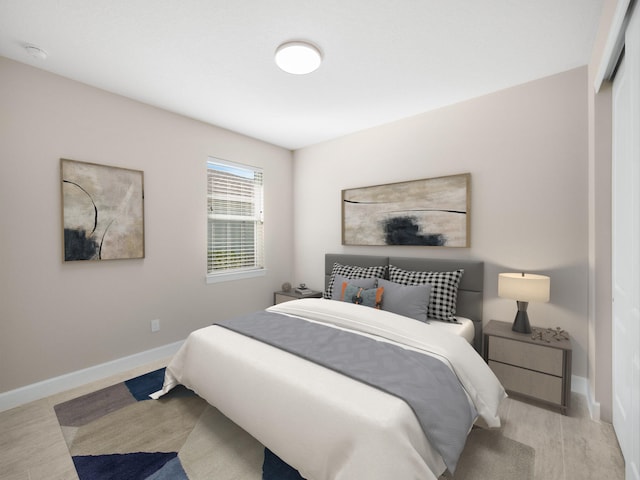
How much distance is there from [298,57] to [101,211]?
2.13 meters

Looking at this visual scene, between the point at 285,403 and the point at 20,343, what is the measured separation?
2.26 meters

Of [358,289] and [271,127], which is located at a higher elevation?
[271,127]

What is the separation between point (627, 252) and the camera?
1.50 metres

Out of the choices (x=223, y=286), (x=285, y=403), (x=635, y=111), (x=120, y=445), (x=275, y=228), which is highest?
(x=635, y=111)

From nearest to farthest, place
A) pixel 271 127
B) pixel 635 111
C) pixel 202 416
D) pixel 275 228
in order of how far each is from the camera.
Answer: pixel 635 111
pixel 202 416
pixel 271 127
pixel 275 228

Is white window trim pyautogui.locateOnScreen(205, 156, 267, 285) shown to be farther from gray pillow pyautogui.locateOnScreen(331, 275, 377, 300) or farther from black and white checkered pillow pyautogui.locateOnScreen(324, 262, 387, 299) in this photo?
gray pillow pyautogui.locateOnScreen(331, 275, 377, 300)

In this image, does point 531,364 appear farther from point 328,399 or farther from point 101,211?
point 101,211

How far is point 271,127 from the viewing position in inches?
137

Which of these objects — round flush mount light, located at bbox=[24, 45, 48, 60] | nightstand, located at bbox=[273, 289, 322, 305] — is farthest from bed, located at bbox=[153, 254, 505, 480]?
round flush mount light, located at bbox=[24, 45, 48, 60]

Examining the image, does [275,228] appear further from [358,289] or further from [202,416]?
[202,416]

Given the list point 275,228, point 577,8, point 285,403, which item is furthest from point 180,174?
point 577,8

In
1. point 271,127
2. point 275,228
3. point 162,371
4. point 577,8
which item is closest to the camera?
point 577,8

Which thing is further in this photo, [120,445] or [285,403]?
[120,445]

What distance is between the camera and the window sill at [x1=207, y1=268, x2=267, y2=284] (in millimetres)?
3445
